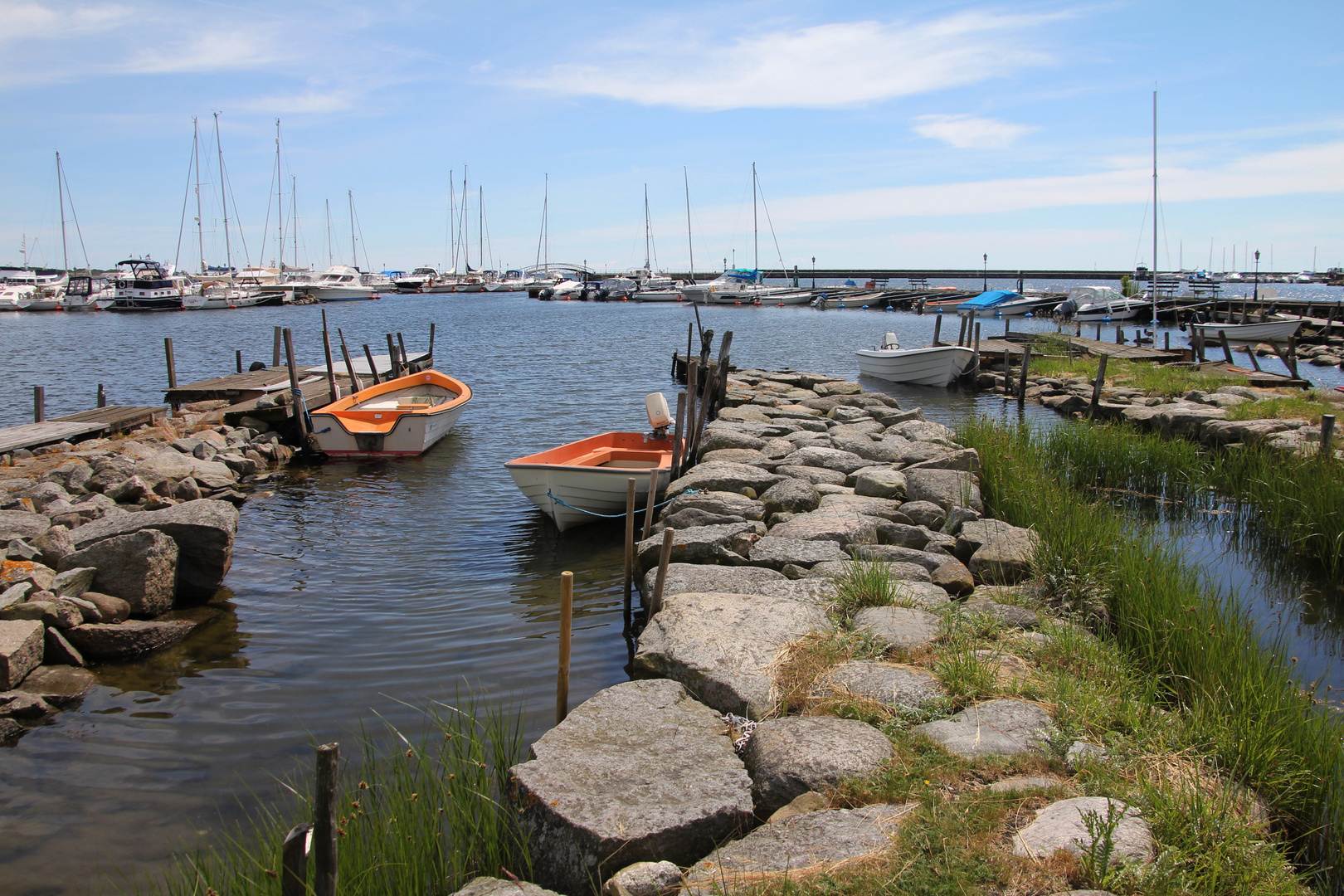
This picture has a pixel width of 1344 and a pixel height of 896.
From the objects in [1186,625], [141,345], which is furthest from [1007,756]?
[141,345]

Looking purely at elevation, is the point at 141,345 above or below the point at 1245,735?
above

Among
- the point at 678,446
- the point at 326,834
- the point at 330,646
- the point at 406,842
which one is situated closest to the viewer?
the point at 326,834

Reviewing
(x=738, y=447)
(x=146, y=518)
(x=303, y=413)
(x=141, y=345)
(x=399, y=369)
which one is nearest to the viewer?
(x=146, y=518)

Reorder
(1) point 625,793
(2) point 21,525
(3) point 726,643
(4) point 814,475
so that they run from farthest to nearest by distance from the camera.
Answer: (4) point 814,475 → (2) point 21,525 → (3) point 726,643 → (1) point 625,793

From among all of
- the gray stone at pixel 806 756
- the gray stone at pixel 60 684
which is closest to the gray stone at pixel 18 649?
the gray stone at pixel 60 684

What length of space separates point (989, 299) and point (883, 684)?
51616mm

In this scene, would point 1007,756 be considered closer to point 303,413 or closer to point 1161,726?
point 1161,726

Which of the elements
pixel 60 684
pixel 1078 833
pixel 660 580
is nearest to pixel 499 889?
pixel 1078 833

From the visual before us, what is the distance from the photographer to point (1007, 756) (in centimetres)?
389

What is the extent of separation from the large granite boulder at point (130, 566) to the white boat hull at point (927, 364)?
20869 millimetres

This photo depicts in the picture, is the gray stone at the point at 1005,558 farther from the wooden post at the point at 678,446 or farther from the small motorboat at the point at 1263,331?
the small motorboat at the point at 1263,331

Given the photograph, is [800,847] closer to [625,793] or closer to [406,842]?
[625,793]

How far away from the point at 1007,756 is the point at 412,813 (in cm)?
266

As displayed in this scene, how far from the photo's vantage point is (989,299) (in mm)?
52000
